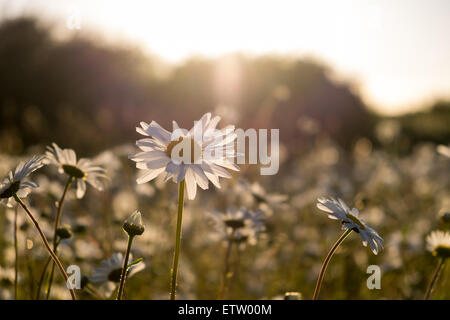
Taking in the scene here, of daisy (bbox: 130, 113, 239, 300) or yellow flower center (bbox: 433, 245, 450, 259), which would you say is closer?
daisy (bbox: 130, 113, 239, 300)

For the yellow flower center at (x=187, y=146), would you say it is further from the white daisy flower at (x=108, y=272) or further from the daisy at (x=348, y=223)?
the white daisy flower at (x=108, y=272)

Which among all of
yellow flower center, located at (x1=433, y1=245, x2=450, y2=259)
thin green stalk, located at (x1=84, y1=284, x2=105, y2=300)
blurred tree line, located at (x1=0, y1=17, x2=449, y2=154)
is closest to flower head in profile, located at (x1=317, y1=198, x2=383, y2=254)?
yellow flower center, located at (x1=433, y1=245, x2=450, y2=259)

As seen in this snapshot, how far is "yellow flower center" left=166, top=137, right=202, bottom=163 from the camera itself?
1.25m

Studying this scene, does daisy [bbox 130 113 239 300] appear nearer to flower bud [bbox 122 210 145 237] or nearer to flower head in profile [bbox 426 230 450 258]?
flower bud [bbox 122 210 145 237]

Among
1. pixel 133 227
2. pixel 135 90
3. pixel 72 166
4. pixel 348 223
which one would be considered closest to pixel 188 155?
pixel 133 227

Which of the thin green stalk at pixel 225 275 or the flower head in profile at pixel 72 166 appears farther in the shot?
the thin green stalk at pixel 225 275

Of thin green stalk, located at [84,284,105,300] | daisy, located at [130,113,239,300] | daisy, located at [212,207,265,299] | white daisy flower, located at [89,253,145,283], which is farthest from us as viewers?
daisy, located at [212,207,265,299]

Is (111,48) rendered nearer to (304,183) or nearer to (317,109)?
(317,109)

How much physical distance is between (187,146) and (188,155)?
5 centimetres

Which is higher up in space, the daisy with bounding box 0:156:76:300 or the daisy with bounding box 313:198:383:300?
the daisy with bounding box 0:156:76:300

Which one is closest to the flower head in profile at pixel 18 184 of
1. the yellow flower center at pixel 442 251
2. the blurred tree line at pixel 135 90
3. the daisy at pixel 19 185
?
the daisy at pixel 19 185

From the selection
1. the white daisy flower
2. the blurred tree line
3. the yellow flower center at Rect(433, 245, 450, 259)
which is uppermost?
the blurred tree line

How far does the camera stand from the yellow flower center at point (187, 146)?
49.1 inches

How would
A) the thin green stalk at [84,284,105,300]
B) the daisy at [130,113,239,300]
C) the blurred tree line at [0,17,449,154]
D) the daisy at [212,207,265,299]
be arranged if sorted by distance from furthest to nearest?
1. the blurred tree line at [0,17,449,154]
2. the daisy at [212,207,265,299]
3. the thin green stalk at [84,284,105,300]
4. the daisy at [130,113,239,300]
